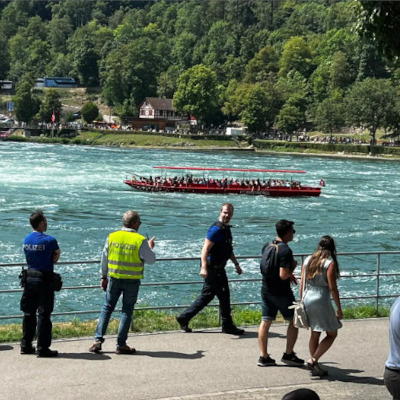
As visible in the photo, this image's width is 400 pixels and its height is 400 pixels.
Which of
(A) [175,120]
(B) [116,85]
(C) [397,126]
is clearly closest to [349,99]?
(C) [397,126]

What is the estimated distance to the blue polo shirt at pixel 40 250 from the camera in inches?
420

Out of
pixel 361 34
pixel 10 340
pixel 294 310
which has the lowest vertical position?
pixel 10 340

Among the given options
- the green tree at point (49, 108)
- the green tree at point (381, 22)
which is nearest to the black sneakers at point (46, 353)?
the green tree at point (381, 22)

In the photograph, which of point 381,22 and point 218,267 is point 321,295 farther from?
point 381,22

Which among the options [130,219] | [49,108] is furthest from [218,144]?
[130,219]

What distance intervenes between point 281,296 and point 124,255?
2031 mm

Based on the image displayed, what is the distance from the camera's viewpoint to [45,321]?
424 inches

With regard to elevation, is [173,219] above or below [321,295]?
below

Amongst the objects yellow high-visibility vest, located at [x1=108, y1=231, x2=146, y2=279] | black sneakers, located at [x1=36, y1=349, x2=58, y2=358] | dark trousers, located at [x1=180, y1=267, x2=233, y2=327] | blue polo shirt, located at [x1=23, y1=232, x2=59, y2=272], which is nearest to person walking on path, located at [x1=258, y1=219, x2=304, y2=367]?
dark trousers, located at [x1=180, y1=267, x2=233, y2=327]

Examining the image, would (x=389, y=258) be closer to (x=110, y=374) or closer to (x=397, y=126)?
(x=110, y=374)

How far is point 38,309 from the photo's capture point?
35.5 ft

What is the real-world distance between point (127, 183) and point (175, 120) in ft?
352

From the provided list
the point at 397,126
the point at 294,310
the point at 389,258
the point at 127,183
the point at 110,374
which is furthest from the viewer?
the point at 397,126

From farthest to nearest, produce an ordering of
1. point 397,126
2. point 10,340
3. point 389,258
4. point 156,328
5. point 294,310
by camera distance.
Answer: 1. point 397,126
2. point 389,258
3. point 156,328
4. point 10,340
5. point 294,310
